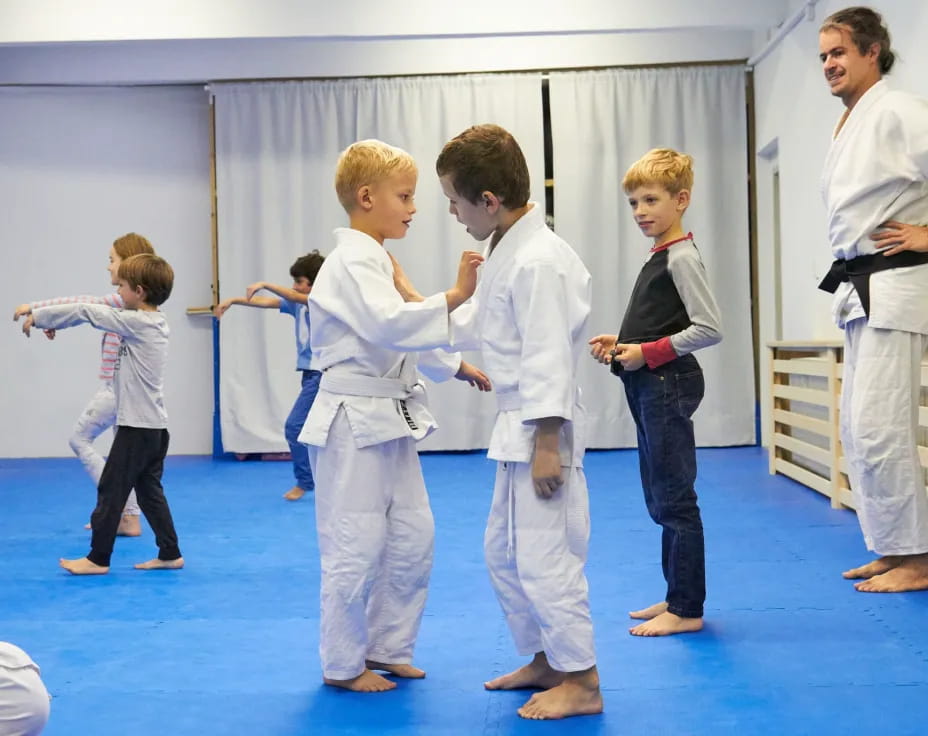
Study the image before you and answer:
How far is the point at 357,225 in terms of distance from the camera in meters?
2.29

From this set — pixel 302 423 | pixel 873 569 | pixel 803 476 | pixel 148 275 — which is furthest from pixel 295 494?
pixel 873 569

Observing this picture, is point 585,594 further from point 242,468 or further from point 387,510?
point 242,468

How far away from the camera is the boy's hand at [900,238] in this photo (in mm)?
2795

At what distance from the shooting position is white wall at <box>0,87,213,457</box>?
7449 millimetres

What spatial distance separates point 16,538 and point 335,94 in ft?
13.4

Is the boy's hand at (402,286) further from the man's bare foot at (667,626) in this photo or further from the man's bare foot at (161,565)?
the man's bare foot at (161,565)

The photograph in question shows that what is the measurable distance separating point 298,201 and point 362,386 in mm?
5238

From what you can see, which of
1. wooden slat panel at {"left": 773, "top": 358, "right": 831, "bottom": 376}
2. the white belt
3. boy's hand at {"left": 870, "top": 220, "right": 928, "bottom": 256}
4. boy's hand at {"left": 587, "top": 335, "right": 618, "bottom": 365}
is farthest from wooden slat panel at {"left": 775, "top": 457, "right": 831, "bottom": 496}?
the white belt

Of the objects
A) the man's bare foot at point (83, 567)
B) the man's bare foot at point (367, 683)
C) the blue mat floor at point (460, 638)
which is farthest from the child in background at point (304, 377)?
the man's bare foot at point (367, 683)

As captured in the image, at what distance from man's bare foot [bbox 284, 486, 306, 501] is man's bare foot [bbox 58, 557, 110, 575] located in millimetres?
1656

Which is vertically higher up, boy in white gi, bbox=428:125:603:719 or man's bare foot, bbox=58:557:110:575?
boy in white gi, bbox=428:125:603:719

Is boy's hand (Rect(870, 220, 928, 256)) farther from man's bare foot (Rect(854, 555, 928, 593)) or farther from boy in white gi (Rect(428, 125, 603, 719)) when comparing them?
boy in white gi (Rect(428, 125, 603, 719))

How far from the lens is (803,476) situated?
5008 mm

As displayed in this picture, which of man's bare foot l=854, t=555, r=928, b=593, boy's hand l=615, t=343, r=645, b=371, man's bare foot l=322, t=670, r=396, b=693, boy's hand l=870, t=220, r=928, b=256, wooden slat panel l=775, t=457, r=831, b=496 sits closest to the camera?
man's bare foot l=322, t=670, r=396, b=693
